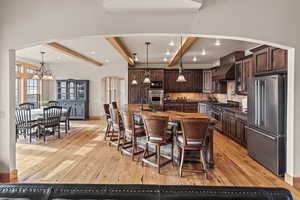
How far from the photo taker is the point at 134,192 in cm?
141

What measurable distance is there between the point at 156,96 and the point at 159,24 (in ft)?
20.6

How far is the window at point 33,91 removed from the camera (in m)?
8.95

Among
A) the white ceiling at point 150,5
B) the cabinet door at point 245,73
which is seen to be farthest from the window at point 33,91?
the cabinet door at point 245,73

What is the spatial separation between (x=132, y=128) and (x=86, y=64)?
284 inches

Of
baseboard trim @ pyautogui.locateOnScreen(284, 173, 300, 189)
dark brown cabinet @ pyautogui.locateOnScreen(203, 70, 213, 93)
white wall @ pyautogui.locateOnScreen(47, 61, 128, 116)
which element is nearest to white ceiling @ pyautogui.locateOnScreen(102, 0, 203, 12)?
baseboard trim @ pyautogui.locateOnScreen(284, 173, 300, 189)

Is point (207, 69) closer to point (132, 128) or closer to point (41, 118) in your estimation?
point (132, 128)

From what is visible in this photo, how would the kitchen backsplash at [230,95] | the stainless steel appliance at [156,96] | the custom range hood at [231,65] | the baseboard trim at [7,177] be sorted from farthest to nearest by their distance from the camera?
the stainless steel appliance at [156,96]
the kitchen backsplash at [230,95]
the custom range hood at [231,65]
the baseboard trim at [7,177]

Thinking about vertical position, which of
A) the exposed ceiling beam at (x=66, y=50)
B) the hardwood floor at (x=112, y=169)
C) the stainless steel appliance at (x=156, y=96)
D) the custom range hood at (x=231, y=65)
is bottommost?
the hardwood floor at (x=112, y=169)

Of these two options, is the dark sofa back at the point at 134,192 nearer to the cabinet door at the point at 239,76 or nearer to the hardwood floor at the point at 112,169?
the hardwood floor at the point at 112,169

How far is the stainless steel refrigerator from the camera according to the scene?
10.7 feet

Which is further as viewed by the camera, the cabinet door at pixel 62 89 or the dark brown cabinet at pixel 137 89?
the cabinet door at pixel 62 89

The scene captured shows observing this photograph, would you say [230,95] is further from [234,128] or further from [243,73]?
[234,128]

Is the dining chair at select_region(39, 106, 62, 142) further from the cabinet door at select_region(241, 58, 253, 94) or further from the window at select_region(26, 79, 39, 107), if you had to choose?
the cabinet door at select_region(241, 58, 253, 94)

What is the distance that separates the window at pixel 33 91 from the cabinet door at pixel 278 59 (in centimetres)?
945
